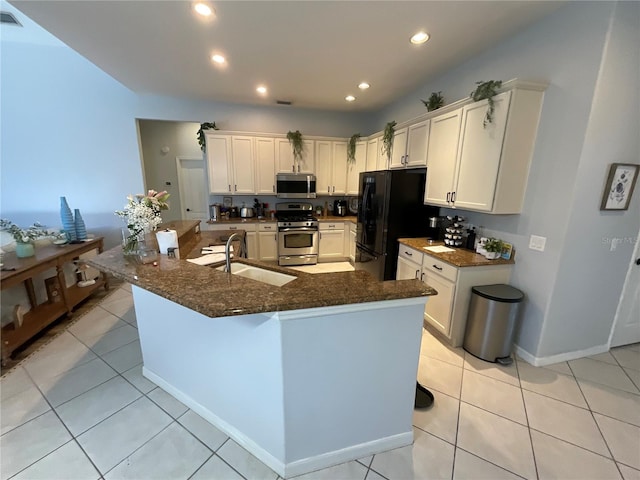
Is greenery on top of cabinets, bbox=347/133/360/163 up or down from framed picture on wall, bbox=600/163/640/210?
up

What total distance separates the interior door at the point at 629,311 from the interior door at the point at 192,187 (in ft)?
21.6

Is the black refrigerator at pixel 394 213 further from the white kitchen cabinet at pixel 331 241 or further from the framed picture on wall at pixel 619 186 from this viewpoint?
the framed picture on wall at pixel 619 186

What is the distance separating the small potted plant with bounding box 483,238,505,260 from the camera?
8.08 feet

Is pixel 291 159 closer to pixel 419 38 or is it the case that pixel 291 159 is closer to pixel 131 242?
pixel 419 38

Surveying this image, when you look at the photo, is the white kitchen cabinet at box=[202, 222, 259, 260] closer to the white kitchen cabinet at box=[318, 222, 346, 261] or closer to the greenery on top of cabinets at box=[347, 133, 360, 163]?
the white kitchen cabinet at box=[318, 222, 346, 261]

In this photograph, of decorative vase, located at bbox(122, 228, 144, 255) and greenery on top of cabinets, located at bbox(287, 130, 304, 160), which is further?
greenery on top of cabinets, located at bbox(287, 130, 304, 160)

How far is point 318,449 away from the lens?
142 cm

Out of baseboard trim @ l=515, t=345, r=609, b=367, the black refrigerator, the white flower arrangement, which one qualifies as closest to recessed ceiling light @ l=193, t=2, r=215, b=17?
the white flower arrangement

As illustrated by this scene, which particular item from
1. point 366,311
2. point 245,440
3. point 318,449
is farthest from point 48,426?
point 366,311

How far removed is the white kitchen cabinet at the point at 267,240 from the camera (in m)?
4.70

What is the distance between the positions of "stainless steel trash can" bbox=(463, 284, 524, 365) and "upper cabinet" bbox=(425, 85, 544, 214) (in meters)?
0.74

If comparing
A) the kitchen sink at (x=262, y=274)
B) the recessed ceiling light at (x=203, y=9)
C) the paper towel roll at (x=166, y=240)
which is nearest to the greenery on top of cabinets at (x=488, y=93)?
the kitchen sink at (x=262, y=274)

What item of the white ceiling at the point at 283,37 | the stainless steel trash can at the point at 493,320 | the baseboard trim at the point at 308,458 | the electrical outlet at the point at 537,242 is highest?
the white ceiling at the point at 283,37

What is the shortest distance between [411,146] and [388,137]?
1.93 feet
